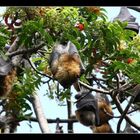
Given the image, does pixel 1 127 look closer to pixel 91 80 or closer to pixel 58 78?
pixel 91 80

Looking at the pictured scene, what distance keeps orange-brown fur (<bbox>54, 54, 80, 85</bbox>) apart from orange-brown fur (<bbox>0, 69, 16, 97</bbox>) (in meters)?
0.27

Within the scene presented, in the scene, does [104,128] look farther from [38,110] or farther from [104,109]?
[38,110]

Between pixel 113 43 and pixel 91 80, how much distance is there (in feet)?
1.96

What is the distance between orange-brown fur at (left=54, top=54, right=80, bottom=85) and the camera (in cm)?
210

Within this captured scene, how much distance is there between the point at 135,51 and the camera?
2566 mm

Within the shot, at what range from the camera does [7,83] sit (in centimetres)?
226

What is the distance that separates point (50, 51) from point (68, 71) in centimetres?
44

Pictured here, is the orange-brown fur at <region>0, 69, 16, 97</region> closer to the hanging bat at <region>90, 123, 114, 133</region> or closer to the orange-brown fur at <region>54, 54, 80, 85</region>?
the orange-brown fur at <region>54, 54, 80, 85</region>

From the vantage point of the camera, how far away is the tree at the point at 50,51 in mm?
2201
